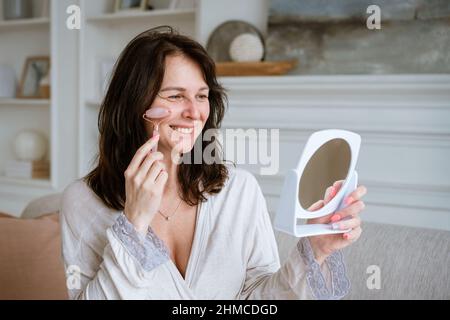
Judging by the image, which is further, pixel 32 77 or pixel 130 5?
pixel 32 77

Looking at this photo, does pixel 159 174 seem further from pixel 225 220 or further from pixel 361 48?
pixel 361 48

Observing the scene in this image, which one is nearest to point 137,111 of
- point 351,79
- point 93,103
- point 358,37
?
point 351,79

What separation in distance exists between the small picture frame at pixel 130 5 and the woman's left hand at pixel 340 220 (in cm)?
191

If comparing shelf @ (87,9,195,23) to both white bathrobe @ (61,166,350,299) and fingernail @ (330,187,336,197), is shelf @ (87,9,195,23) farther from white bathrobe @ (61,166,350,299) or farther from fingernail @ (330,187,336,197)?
fingernail @ (330,187,336,197)

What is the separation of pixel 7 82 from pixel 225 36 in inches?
62.2

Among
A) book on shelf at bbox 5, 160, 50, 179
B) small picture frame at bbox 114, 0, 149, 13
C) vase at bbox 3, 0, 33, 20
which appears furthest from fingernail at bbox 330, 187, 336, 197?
vase at bbox 3, 0, 33, 20

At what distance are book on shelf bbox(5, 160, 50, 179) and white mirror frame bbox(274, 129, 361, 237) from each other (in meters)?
2.34

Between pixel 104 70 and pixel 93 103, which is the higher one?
pixel 104 70

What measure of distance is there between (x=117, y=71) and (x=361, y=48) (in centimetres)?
111

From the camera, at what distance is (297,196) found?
835 mm

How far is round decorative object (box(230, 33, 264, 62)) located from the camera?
2.05 metres

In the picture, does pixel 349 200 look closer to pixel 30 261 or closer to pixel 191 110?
pixel 191 110

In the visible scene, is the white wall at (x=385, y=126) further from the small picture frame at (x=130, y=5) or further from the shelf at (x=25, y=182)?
the shelf at (x=25, y=182)

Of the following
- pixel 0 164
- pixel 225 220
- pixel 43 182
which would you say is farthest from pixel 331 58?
pixel 0 164
